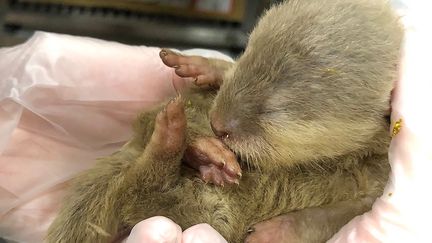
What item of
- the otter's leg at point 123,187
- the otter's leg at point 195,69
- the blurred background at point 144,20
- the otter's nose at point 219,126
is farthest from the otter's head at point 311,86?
the blurred background at point 144,20

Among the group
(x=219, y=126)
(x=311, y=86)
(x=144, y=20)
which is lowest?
(x=144, y=20)

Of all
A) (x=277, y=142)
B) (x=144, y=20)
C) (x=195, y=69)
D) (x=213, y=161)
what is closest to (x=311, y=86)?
(x=277, y=142)

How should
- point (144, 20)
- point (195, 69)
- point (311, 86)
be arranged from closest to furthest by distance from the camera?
1. point (311, 86)
2. point (195, 69)
3. point (144, 20)

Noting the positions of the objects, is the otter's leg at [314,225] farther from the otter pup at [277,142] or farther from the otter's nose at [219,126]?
the otter's nose at [219,126]

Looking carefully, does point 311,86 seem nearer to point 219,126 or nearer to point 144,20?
point 219,126

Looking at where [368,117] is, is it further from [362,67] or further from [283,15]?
[283,15]

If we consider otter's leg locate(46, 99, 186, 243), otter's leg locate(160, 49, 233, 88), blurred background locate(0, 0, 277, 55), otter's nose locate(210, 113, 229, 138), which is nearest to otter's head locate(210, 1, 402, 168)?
otter's nose locate(210, 113, 229, 138)
